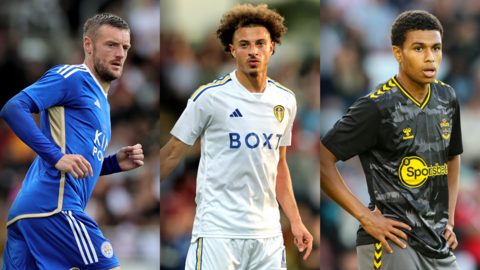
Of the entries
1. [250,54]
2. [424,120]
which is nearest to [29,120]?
[250,54]

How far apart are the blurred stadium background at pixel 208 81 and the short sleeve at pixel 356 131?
1.96m

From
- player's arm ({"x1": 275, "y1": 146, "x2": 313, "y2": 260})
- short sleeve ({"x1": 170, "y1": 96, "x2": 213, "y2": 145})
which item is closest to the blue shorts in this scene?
short sleeve ({"x1": 170, "y1": 96, "x2": 213, "y2": 145})

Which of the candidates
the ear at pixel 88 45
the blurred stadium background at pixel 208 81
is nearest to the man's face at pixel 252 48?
the ear at pixel 88 45

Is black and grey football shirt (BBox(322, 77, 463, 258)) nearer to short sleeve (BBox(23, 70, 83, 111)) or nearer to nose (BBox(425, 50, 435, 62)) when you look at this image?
nose (BBox(425, 50, 435, 62))

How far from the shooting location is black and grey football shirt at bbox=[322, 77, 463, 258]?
122 inches

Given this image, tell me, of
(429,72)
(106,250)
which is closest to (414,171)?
(429,72)

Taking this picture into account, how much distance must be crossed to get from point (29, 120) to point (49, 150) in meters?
0.21

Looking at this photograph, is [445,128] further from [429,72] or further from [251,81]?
[251,81]

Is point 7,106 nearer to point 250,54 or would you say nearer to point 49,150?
point 49,150

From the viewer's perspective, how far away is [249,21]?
3.58 metres

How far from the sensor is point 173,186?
508 centimetres

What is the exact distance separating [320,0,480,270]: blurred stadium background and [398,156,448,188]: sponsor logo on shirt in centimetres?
224

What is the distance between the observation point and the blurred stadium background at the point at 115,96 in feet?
17.3

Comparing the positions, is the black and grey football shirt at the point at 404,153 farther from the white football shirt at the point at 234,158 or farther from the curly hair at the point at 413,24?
the white football shirt at the point at 234,158
